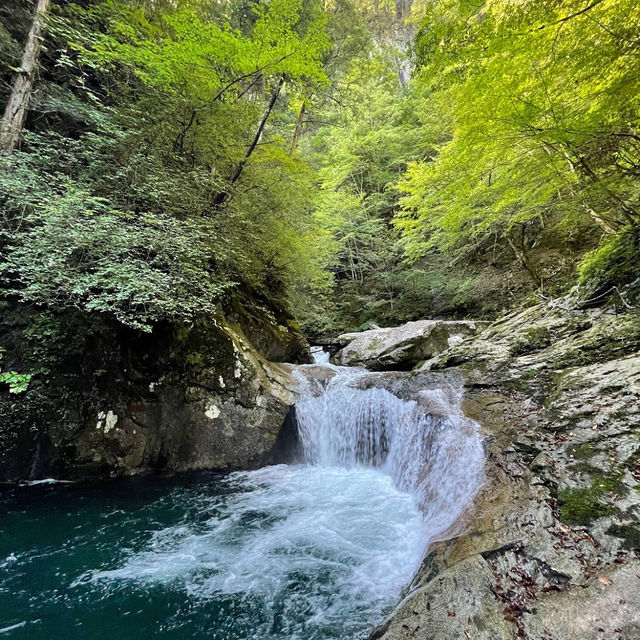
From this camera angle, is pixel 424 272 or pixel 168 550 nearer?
pixel 168 550

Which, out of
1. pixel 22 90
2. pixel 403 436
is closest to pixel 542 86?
pixel 403 436

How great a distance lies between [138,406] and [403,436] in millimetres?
5014

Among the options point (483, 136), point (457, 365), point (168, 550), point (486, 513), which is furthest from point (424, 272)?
point (168, 550)

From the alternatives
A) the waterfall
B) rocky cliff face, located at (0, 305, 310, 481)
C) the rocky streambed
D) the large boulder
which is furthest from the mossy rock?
rocky cliff face, located at (0, 305, 310, 481)

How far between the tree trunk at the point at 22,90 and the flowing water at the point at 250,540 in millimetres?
6106

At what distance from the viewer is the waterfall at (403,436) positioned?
412 centimetres

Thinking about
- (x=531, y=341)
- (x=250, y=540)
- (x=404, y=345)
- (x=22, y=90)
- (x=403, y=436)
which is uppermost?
(x=22, y=90)

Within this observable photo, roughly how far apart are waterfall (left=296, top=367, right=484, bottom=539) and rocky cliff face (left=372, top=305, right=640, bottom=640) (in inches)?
15.5

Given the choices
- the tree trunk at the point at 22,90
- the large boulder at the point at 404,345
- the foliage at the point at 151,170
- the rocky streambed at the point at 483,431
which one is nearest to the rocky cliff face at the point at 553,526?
the rocky streambed at the point at 483,431

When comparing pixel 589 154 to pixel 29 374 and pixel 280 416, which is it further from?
pixel 29 374

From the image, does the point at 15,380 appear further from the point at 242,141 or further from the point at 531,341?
the point at 531,341

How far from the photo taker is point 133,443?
234 inches

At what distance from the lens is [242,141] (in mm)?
7730

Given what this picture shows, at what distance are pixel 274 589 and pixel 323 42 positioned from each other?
8.57m
